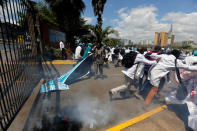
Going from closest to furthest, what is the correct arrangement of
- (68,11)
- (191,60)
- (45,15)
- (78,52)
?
(191,60) < (78,52) < (68,11) < (45,15)

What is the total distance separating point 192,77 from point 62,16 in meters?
12.9

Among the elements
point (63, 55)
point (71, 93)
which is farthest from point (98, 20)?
point (71, 93)

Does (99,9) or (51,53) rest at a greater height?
(99,9)

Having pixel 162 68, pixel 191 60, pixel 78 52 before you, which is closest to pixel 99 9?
pixel 78 52

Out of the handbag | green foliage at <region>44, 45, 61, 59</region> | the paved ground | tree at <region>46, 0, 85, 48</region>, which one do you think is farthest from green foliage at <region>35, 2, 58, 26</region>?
the handbag

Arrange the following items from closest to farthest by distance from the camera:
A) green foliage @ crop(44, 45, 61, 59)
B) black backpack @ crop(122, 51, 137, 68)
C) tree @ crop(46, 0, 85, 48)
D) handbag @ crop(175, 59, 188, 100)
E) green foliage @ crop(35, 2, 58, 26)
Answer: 1. handbag @ crop(175, 59, 188, 100)
2. black backpack @ crop(122, 51, 137, 68)
3. green foliage @ crop(44, 45, 61, 59)
4. tree @ crop(46, 0, 85, 48)
5. green foliage @ crop(35, 2, 58, 26)

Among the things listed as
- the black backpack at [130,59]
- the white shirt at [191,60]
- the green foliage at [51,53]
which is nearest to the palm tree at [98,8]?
the green foliage at [51,53]

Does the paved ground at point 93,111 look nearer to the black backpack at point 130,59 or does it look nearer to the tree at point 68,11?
the black backpack at point 130,59

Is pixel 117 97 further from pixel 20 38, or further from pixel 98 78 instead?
pixel 20 38

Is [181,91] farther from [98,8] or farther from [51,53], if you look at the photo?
[98,8]

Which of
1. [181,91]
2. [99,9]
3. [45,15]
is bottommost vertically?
[181,91]

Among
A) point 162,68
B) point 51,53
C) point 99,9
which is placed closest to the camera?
point 162,68

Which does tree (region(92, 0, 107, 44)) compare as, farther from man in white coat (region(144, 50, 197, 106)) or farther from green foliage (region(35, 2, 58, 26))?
man in white coat (region(144, 50, 197, 106))

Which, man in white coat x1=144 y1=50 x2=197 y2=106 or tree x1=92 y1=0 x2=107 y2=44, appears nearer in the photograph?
man in white coat x1=144 y1=50 x2=197 y2=106
